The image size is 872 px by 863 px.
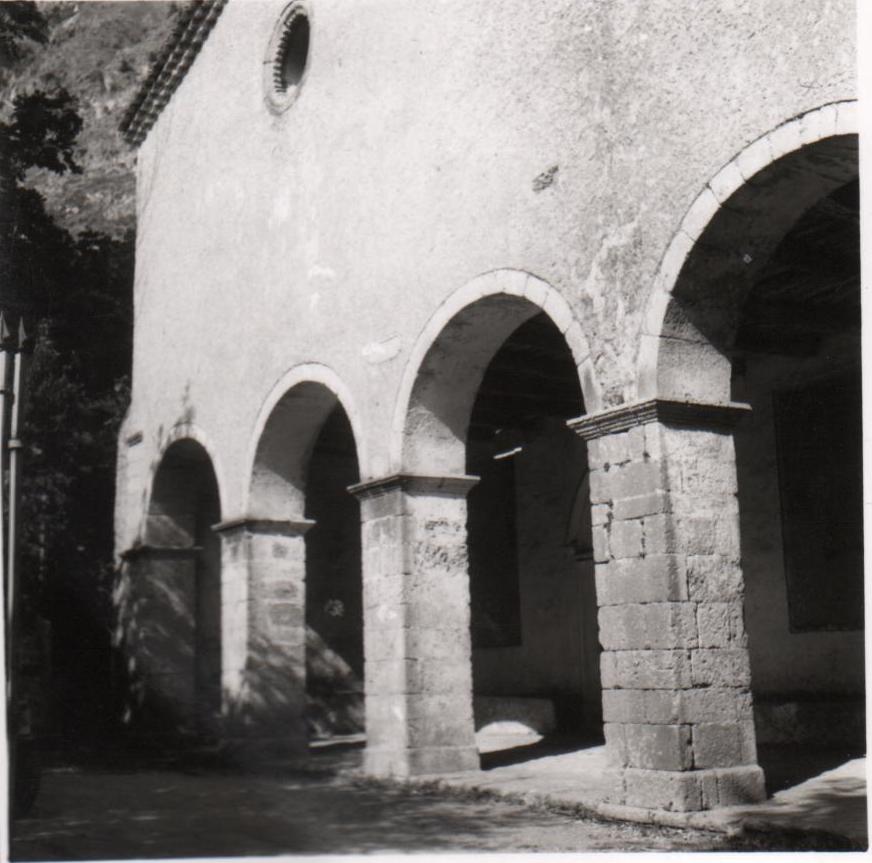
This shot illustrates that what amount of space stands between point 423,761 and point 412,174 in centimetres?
409

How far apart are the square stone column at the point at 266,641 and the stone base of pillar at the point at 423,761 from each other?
1.98 metres

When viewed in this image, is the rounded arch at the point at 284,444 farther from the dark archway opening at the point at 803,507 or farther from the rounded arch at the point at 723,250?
the rounded arch at the point at 723,250

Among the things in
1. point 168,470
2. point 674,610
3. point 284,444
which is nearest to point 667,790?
point 674,610

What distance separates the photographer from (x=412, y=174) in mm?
8211

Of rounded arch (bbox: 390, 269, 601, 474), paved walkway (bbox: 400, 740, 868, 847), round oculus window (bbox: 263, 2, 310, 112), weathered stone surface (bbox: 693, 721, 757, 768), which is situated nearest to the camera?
paved walkway (bbox: 400, 740, 868, 847)

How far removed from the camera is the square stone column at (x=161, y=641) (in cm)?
1183

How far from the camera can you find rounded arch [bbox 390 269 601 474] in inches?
287

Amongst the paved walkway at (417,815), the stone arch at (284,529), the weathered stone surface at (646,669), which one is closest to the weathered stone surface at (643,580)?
the weathered stone surface at (646,669)

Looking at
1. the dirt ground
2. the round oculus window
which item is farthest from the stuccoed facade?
the dirt ground

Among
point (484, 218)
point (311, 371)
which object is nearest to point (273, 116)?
point (311, 371)

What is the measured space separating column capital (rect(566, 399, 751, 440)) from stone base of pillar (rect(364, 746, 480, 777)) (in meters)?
2.74

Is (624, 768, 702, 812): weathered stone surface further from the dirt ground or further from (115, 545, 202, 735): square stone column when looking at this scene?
(115, 545, 202, 735): square stone column

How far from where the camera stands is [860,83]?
4.78 m

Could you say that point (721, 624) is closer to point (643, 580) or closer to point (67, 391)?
point (643, 580)
